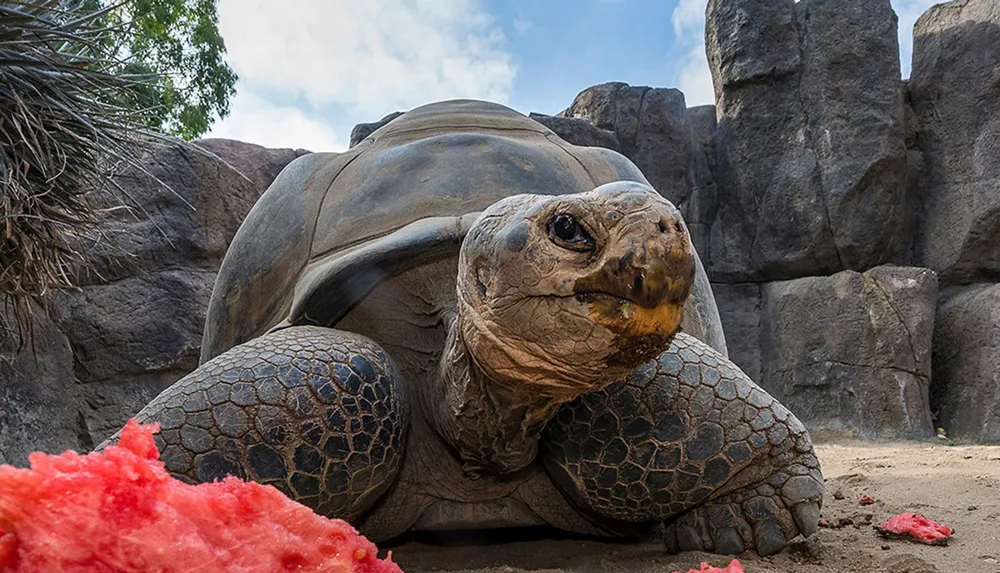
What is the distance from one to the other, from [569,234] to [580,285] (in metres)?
0.09

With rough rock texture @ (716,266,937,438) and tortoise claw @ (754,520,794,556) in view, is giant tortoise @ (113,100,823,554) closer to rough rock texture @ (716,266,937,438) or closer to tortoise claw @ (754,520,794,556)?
tortoise claw @ (754,520,794,556)

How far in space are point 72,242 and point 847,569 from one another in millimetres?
4117

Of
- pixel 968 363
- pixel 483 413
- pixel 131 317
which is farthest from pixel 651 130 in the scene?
pixel 483 413

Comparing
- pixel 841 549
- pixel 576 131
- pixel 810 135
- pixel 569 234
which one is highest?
pixel 810 135

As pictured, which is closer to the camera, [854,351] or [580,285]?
[580,285]

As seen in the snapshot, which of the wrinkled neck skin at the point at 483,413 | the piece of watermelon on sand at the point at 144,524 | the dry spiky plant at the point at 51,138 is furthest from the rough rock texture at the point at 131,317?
the piece of watermelon on sand at the point at 144,524

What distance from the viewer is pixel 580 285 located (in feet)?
3.98

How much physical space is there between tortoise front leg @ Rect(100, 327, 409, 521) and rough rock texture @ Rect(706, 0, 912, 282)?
6453 mm

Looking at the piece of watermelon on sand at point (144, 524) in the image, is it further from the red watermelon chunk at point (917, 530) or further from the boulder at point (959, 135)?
the boulder at point (959, 135)

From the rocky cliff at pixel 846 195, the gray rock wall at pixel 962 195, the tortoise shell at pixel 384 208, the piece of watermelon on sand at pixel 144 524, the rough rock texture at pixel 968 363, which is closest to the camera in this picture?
the piece of watermelon on sand at pixel 144 524

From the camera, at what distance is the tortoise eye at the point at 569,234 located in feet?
4.04

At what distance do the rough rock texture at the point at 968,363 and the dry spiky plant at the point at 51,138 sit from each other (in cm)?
624

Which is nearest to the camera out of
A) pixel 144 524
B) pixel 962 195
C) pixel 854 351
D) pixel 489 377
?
pixel 144 524

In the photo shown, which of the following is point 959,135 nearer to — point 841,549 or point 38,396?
point 841,549
